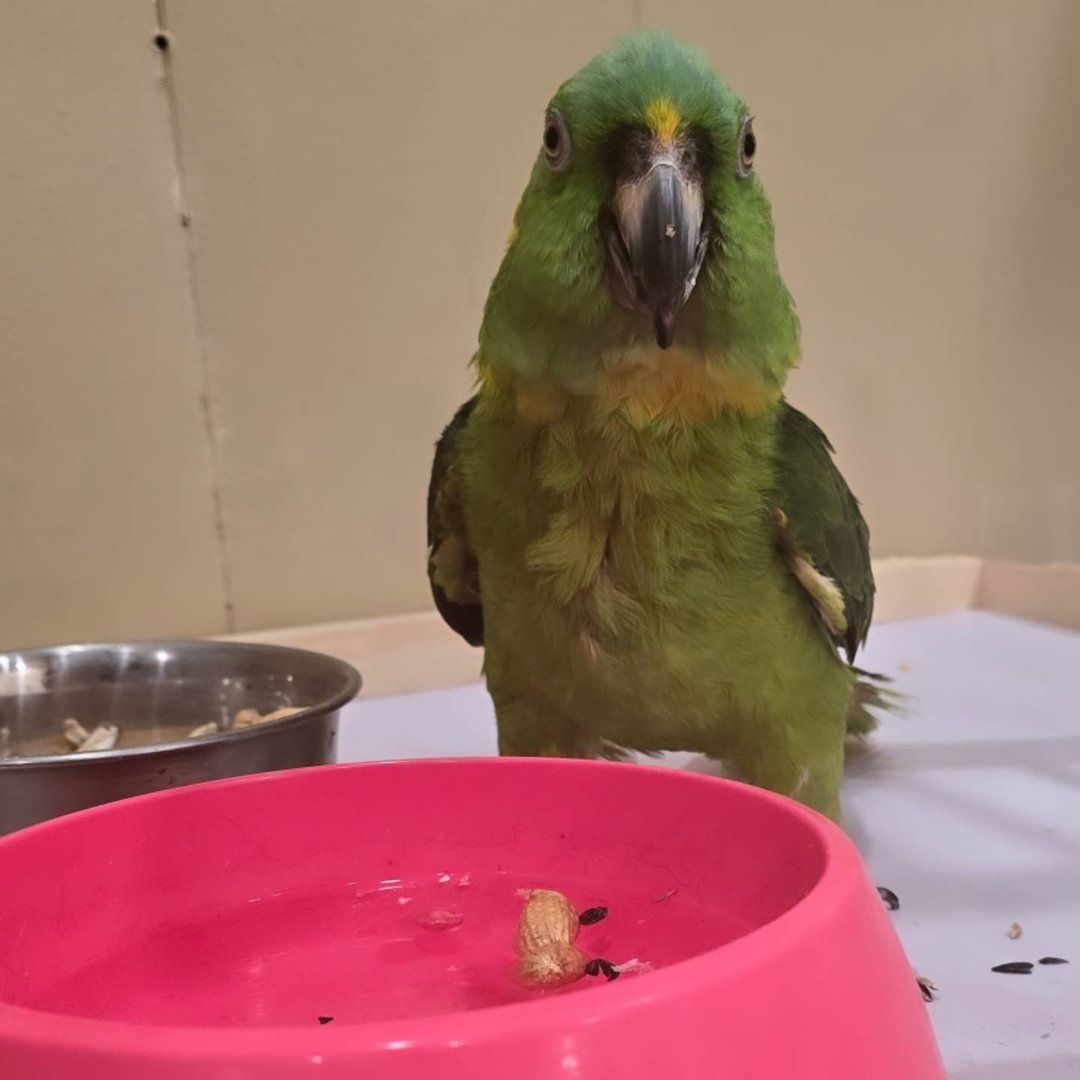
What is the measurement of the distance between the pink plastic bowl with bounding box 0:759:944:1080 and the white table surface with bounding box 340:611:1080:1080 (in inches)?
9.7

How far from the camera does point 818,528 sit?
966 millimetres

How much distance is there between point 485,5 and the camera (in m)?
1.74

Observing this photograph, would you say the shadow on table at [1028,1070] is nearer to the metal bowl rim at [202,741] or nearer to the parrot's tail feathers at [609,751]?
the parrot's tail feathers at [609,751]

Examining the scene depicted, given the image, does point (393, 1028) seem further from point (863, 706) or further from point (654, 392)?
point (863, 706)

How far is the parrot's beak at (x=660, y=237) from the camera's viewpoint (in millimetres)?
771

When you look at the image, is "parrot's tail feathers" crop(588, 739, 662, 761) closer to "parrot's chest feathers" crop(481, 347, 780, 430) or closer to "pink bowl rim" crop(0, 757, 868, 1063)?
"parrot's chest feathers" crop(481, 347, 780, 430)

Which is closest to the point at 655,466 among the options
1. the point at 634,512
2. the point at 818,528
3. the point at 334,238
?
the point at 634,512

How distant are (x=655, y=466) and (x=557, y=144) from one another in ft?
0.85

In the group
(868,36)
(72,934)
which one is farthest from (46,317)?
(868,36)

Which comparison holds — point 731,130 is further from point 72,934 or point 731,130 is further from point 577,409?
point 72,934

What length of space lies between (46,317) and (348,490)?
50cm

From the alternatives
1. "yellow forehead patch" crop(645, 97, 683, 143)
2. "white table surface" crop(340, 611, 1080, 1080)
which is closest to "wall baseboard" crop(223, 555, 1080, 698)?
"white table surface" crop(340, 611, 1080, 1080)

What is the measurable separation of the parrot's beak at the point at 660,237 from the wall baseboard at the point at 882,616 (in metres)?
1.06

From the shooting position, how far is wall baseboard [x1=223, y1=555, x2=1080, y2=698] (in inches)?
69.5
